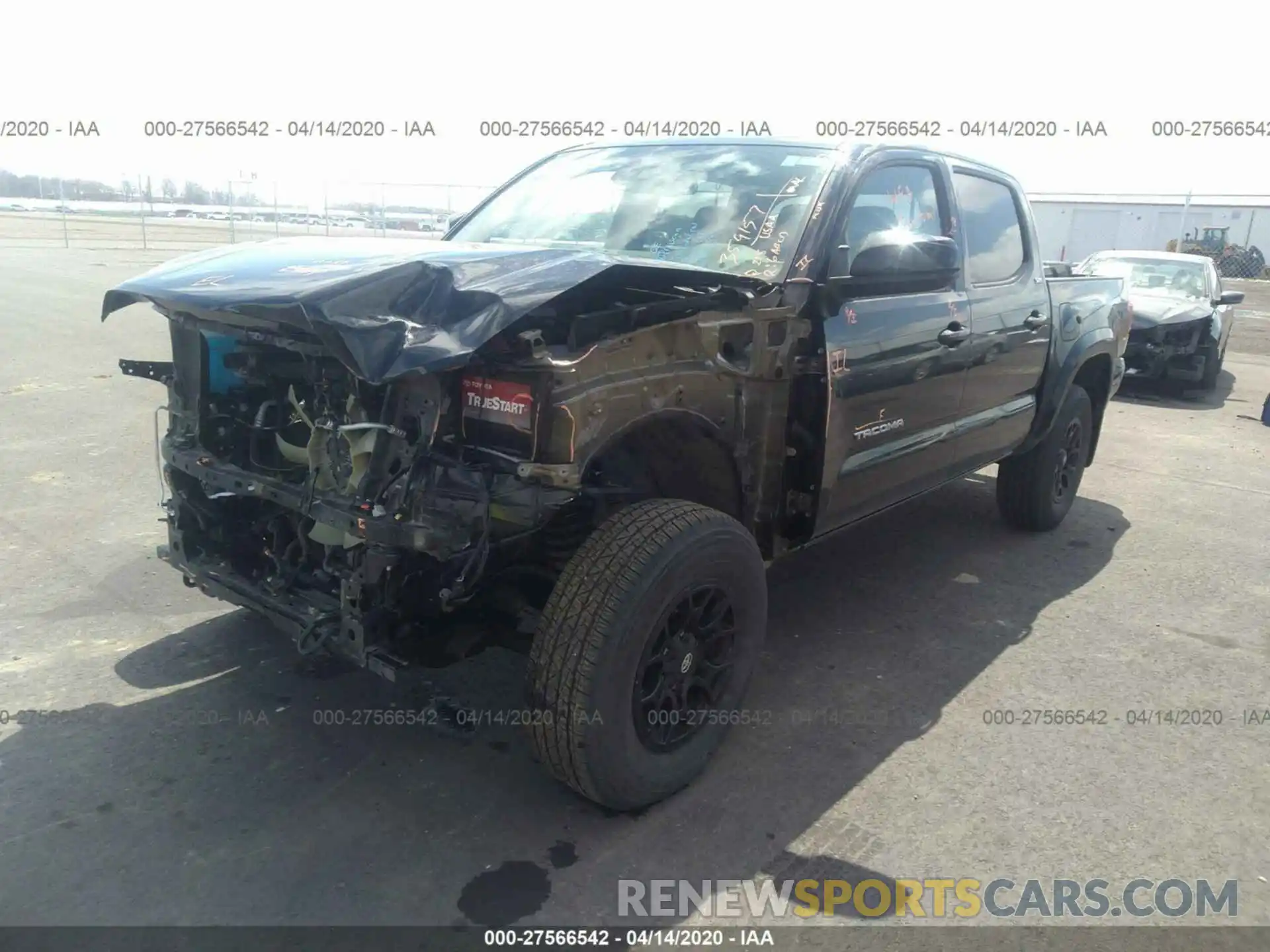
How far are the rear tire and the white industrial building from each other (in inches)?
1182

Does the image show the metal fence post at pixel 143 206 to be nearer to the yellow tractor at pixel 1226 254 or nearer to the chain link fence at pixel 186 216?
the chain link fence at pixel 186 216

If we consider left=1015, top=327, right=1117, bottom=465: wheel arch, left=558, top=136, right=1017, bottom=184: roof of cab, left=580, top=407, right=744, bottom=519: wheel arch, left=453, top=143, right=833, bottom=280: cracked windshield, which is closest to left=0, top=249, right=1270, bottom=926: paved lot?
left=1015, top=327, right=1117, bottom=465: wheel arch

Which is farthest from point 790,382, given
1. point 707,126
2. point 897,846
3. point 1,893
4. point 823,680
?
point 707,126

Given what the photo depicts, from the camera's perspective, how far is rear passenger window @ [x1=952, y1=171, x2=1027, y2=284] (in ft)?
14.7

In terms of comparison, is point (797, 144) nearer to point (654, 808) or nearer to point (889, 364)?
point (889, 364)

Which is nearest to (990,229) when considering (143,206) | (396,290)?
(396,290)

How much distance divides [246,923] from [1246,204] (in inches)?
1049

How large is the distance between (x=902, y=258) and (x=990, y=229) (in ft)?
4.34

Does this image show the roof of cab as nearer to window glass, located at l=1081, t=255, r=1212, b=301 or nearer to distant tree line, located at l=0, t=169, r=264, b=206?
window glass, located at l=1081, t=255, r=1212, b=301

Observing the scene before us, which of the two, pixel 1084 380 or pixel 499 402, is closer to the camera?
pixel 499 402

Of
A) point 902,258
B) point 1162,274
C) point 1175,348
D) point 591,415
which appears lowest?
point 1175,348

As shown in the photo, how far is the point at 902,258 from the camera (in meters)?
3.66

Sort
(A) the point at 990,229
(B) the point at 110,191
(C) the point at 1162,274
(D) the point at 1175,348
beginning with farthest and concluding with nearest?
(B) the point at 110,191 < (C) the point at 1162,274 < (D) the point at 1175,348 < (A) the point at 990,229

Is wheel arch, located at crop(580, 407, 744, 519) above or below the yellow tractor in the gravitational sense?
below
